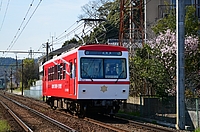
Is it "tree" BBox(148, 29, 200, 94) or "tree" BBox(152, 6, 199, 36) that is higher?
"tree" BBox(152, 6, 199, 36)

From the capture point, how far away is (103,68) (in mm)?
18875

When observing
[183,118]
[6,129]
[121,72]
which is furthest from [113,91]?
[6,129]

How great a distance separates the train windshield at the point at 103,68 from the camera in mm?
18688

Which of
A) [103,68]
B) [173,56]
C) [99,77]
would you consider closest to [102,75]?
[99,77]

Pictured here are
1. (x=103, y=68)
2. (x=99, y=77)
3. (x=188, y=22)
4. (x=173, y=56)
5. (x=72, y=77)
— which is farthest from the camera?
(x=188, y=22)

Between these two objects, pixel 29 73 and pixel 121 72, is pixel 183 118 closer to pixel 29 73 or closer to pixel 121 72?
pixel 121 72

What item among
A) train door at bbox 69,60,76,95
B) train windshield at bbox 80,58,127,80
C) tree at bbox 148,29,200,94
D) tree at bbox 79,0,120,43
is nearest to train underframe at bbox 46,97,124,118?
train door at bbox 69,60,76,95

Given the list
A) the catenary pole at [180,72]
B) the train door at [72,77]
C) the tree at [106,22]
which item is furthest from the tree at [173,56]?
the tree at [106,22]

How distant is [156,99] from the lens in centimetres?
2098

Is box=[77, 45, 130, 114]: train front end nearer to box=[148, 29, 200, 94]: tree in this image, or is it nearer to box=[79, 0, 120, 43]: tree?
box=[148, 29, 200, 94]: tree

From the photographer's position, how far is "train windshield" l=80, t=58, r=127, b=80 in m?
18.7

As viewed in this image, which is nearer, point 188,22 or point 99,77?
point 99,77

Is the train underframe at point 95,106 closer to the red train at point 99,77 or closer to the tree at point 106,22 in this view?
the red train at point 99,77

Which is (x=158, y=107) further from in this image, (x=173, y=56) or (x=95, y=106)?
(x=95, y=106)
